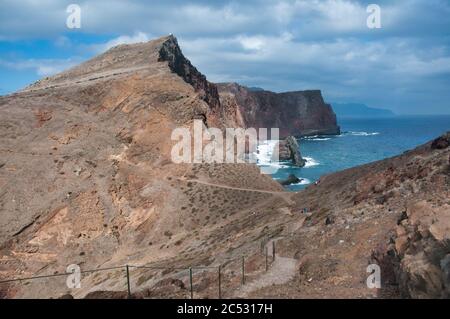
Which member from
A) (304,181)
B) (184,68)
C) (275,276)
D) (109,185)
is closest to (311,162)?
(304,181)

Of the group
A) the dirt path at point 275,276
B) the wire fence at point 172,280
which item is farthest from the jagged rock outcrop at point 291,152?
the dirt path at point 275,276

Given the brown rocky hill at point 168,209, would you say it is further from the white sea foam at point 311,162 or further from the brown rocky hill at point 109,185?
the white sea foam at point 311,162

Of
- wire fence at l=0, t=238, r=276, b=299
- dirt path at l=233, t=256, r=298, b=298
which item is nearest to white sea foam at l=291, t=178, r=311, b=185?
wire fence at l=0, t=238, r=276, b=299

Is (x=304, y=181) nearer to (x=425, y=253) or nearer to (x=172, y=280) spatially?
(x=172, y=280)

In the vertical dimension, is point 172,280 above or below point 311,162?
below

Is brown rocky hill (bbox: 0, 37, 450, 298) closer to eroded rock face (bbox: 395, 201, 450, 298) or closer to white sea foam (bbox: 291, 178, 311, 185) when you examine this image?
eroded rock face (bbox: 395, 201, 450, 298)

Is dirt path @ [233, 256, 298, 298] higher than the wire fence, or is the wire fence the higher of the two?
dirt path @ [233, 256, 298, 298]

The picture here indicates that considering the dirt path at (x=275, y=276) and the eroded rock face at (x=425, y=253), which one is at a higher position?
the eroded rock face at (x=425, y=253)

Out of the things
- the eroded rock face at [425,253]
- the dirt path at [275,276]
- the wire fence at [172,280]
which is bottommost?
the wire fence at [172,280]

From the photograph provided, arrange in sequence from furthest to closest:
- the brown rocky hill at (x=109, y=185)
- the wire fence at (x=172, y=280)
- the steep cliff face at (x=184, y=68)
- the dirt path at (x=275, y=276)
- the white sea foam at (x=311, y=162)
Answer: the white sea foam at (x=311, y=162) → the steep cliff face at (x=184, y=68) → the brown rocky hill at (x=109, y=185) → the wire fence at (x=172, y=280) → the dirt path at (x=275, y=276)
